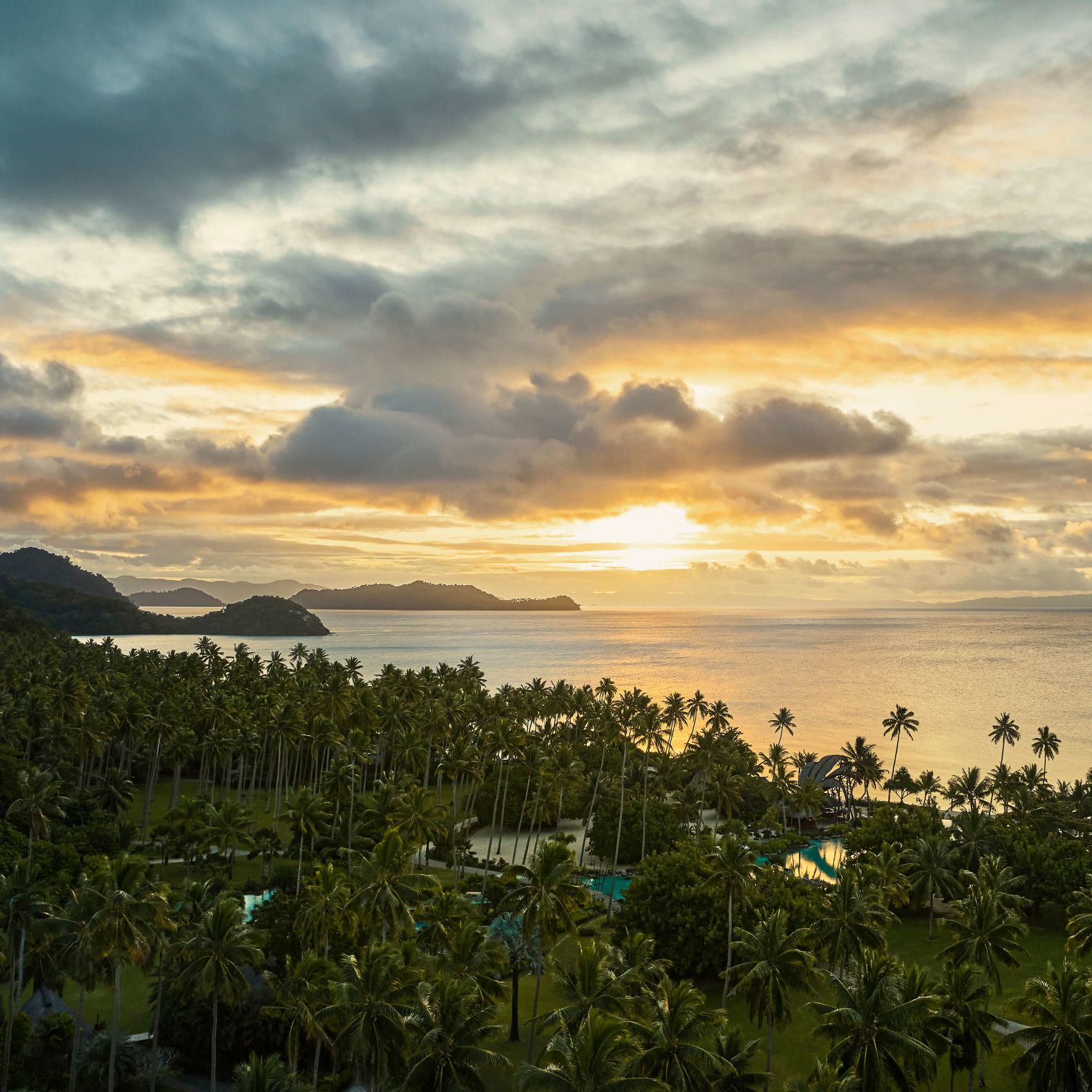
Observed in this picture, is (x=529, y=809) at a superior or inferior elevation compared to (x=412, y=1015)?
inferior

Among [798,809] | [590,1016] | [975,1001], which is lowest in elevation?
[798,809]

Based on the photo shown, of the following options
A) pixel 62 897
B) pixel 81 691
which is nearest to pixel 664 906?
pixel 62 897

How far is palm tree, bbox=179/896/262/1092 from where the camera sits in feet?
149

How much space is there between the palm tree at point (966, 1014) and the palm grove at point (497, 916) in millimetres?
189

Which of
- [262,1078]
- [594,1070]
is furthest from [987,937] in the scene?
[262,1078]

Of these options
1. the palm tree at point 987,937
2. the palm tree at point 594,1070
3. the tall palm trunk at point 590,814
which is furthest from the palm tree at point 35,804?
the palm tree at point 987,937

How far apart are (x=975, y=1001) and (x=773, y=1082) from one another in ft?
45.9

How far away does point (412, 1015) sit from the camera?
4038cm

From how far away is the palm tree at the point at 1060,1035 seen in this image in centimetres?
3906

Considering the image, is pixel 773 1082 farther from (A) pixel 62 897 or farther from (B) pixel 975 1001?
(A) pixel 62 897

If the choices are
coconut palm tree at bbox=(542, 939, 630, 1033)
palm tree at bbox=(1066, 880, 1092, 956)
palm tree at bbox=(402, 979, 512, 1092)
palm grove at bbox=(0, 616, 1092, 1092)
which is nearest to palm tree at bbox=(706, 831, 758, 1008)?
palm grove at bbox=(0, 616, 1092, 1092)

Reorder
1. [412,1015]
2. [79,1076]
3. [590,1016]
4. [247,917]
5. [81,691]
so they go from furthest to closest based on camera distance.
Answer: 1. [81,691]
2. [247,917]
3. [79,1076]
4. [412,1015]
5. [590,1016]

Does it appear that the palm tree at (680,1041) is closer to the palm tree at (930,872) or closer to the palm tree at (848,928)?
the palm tree at (848,928)

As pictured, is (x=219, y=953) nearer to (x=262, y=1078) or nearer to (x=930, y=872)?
(x=262, y=1078)
